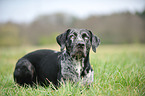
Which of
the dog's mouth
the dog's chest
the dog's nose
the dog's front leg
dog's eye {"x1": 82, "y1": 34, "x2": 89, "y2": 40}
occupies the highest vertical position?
dog's eye {"x1": 82, "y1": 34, "x2": 89, "y2": 40}

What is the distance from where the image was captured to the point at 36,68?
437 centimetres

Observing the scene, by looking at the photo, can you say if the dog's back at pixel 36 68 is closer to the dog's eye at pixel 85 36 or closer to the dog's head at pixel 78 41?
the dog's head at pixel 78 41

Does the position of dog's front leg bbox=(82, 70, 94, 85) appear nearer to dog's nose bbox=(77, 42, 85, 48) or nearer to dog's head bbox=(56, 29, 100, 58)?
dog's head bbox=(56, 29, 100, 58)

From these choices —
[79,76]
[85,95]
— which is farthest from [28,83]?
[85,95]

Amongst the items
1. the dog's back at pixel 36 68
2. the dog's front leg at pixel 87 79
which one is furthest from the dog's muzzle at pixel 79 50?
the dog's back at pixel 36 68

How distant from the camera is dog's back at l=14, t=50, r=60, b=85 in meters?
4.09

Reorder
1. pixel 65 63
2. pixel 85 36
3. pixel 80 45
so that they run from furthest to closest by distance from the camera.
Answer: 1. pixel 65 63
2. pixel 85 36
3. pixel 80 45

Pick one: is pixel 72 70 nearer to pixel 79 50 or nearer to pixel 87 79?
pixel 87 79

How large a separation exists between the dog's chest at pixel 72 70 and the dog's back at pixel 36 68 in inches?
21.9

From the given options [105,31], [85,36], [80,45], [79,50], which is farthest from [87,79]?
[105,31]

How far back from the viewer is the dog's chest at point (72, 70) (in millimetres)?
3469

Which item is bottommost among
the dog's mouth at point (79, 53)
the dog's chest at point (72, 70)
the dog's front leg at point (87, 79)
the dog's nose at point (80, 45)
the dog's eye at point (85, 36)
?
the dog's front leg at point (87, 79)

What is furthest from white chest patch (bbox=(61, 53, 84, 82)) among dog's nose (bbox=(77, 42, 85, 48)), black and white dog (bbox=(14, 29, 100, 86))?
dog's nose (bbox=(77, 42, 85, 48))

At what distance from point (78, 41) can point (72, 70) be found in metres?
0.76
